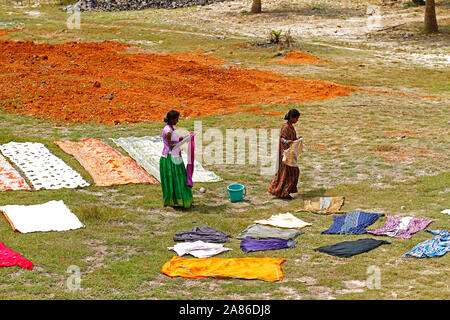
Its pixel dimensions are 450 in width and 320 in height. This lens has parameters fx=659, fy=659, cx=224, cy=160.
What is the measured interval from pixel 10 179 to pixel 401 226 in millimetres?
7415

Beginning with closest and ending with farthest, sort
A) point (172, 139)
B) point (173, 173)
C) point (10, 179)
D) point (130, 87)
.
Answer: point (172, 139)
point (173, 173)
point (10, 179)
point (130, 87)

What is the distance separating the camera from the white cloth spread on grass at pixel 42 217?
394 inches

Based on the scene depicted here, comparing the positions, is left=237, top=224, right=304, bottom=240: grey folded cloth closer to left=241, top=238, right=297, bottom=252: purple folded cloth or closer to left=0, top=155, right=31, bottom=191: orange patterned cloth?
left=241, top=238, right=297, bottom=252: purple folded cloth

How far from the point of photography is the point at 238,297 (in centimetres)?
747

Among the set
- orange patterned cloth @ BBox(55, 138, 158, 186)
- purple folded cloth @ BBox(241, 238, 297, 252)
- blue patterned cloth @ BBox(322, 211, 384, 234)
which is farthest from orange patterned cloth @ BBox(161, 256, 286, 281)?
orange patterned cloth @ BBox(55, 138, 158, 186)

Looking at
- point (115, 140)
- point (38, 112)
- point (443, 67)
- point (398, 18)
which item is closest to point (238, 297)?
point (115, 140)

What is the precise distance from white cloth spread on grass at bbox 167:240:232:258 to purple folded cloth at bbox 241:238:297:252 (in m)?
0.30

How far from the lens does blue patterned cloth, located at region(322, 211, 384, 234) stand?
9.86 meters

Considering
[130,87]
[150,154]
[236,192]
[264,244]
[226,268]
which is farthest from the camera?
[130,87]

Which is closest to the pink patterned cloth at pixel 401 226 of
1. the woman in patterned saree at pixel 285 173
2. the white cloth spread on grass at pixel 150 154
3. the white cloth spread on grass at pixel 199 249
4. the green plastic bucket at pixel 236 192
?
the woman in patterned saree at pixel 285 173

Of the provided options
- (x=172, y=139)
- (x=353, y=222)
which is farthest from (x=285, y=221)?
(x=172, y=139)

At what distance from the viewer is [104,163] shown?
14.0 metres

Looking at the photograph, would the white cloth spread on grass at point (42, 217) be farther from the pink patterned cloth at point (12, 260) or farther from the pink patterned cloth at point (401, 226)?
the pink patterned cloth at point (401, 226)

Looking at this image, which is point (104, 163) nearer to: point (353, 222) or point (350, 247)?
point (353, 222)
